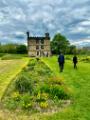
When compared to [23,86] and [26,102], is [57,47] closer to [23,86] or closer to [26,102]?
[23,86]

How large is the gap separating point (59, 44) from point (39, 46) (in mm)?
11036

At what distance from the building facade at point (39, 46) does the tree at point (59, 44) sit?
438cm

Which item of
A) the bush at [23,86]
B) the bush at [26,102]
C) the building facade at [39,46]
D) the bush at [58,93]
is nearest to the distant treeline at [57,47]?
the building facade at [39,46]

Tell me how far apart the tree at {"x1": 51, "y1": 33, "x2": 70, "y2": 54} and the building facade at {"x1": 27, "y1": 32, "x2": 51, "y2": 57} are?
4.38 metres

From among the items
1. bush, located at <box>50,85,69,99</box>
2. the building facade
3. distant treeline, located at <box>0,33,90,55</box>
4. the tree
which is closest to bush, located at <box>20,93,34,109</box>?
bush, located at <box>50,85,69,99</box>

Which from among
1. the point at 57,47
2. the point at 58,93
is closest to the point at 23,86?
the point at 58,93

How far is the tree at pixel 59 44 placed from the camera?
436ft

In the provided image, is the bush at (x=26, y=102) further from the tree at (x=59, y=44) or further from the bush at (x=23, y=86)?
the tree at (x=59, y=44)

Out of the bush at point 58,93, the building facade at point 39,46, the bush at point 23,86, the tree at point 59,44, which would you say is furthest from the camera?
the tree at point 59,44

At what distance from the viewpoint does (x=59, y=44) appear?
448 ft

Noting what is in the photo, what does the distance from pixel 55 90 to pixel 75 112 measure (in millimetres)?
3390

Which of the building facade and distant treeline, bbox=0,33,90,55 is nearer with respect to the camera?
the building facade

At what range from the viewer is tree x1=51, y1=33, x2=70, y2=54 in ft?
436

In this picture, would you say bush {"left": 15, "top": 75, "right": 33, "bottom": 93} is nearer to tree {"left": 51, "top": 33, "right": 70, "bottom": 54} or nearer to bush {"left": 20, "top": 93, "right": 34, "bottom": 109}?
bush {"left": 20, "top": 93, "right": 34, "bottom": 109}
